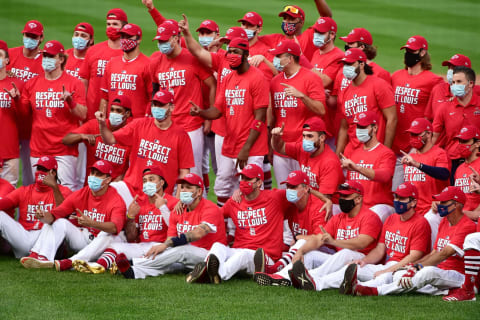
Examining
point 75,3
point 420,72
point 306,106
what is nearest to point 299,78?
point 306,106

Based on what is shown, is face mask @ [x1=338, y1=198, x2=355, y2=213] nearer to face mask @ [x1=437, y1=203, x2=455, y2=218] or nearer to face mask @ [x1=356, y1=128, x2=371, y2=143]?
face mask @ [x1=356, y1=128, x2=371, y2=143]

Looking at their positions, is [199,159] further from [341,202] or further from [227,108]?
[341,202]

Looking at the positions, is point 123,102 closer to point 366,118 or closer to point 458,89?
point 366,118

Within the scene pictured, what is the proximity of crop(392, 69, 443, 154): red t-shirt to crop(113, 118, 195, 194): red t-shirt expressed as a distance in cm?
252

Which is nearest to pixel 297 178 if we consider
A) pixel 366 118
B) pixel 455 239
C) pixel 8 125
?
pixel 366 118

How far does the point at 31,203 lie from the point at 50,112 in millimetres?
1260

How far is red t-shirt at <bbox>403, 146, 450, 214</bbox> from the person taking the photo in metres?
9.79

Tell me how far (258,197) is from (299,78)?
5.12ft

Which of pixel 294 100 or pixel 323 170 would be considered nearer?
pixel 323 170

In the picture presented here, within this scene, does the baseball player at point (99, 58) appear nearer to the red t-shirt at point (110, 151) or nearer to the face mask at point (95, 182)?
the red t-shirt at point (110, 151)

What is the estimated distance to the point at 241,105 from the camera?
35.2 feet

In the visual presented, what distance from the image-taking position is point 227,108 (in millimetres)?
10859

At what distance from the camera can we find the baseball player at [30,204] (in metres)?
10.3

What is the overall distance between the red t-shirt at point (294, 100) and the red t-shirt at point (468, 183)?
187cm
